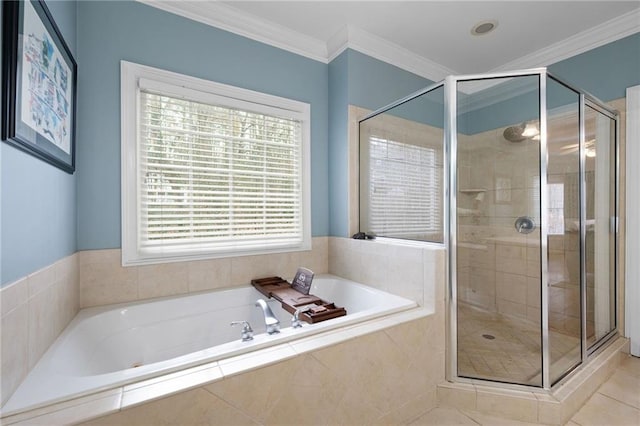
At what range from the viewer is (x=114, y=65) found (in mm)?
1842

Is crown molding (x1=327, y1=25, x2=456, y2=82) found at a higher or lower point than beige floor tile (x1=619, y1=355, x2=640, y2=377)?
higher

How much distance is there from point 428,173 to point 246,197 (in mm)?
1413

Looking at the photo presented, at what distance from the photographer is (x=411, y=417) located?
1.56m

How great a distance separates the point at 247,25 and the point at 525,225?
251 cm

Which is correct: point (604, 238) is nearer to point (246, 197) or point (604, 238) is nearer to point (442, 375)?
point (442, 375)

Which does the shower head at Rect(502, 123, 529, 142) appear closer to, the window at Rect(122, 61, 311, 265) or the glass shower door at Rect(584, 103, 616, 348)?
the glass shower door at Rect(584, 103, 616, 348)

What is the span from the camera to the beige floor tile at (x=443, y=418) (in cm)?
154

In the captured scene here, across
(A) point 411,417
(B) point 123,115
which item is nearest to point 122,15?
(B) point 123,115

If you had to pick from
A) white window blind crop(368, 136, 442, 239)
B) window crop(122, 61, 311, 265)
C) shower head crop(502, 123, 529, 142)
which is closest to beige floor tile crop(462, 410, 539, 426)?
white window blind crop(368, 136, 442, 239)

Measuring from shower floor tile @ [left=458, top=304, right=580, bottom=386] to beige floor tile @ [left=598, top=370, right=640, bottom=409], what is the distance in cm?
24

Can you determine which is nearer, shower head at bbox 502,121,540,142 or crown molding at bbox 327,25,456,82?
shower head at bbox 502,121,540,142

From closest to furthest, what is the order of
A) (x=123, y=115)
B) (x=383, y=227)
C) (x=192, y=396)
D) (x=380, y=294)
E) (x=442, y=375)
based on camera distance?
(x=192, y=396), (x=442, y=375), (x=123, y=115), (x=380, y=294), (x=383, y=227)

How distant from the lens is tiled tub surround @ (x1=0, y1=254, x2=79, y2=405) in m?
0.93

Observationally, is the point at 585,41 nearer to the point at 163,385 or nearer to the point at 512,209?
the point at 512,209
